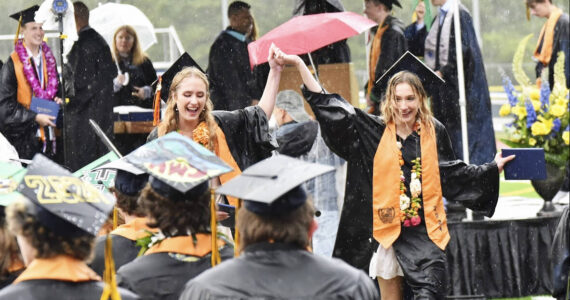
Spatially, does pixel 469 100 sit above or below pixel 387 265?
above

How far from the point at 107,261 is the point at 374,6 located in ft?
23.7

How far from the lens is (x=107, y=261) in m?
4.27

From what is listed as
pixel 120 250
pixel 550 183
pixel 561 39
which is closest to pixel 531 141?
pixel 550 183

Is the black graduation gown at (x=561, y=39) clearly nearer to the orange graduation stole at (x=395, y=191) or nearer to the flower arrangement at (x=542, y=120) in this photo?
the flower arrangement at (x=542, y=120)

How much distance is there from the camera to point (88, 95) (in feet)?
37.1

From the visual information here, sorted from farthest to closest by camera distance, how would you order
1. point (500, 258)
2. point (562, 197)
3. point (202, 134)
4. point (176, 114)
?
point (562, 197) < point (500, 258) < point (176, 114) < point (202, 134)

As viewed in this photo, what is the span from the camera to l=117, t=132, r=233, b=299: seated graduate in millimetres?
4379

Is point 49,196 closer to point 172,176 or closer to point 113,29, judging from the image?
point 172,176

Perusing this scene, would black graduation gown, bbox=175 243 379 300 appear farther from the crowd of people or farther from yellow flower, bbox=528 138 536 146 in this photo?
yellow flower, bbox=528 138 536 146

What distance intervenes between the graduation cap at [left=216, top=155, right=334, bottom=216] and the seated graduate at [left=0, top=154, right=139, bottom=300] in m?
0.51

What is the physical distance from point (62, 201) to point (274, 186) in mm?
742

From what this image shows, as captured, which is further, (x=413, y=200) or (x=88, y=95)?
(x=88, y=95)

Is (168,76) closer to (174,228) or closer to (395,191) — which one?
(395,191)

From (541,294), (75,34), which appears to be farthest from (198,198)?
(75,34)
